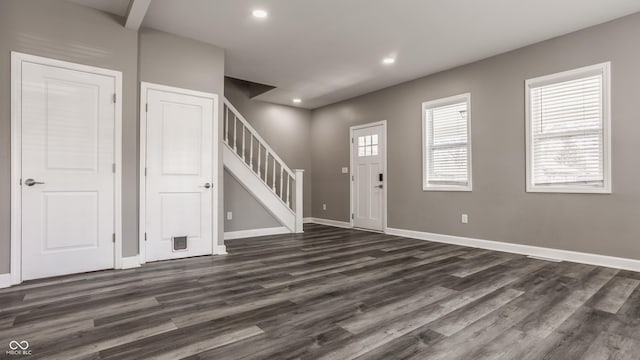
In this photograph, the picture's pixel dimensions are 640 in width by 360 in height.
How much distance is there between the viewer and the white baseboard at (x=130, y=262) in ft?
11.8

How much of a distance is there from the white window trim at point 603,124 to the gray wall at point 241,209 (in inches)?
160

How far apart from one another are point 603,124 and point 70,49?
18.8 ft

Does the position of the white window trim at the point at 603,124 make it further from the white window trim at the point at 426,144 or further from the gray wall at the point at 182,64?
the gray wall at the point at 182,64

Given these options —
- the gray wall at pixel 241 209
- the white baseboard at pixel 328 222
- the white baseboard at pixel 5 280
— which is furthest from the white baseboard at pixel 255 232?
the white baseboard at pixel 5 280

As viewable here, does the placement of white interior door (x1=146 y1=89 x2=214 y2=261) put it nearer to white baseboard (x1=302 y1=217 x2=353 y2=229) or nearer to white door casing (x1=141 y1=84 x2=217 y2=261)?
white door casing (x1=141 y1=84 x2=217 y2=261)

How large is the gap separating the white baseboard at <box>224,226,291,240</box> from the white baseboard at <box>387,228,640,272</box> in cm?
230

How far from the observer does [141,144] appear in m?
3.77

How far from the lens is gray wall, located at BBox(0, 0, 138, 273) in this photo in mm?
2990

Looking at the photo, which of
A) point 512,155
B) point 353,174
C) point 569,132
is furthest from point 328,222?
point 569,132

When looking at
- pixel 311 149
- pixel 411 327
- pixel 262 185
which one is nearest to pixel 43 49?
pixel 262 185

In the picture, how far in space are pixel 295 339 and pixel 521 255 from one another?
11.7 ft

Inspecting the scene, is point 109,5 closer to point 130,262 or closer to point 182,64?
point 182,64

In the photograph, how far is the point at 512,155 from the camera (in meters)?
4.48

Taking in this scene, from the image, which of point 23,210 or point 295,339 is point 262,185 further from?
point 295,339
